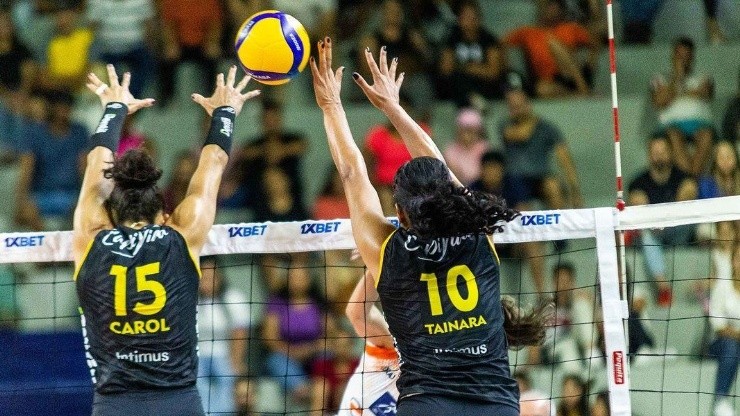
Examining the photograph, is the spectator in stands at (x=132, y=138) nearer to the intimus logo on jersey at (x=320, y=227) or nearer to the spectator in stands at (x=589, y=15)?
the spectator in stands at (x=589, y=15)

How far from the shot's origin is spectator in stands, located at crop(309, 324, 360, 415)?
9.25 meters

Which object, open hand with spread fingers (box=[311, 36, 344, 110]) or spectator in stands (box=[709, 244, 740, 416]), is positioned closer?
open hand with spread fingers (box=[311, 36, 344, 110])

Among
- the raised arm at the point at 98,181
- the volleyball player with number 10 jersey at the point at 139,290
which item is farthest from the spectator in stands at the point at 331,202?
the volleyball player with number 10 jersey at the point at 139,290

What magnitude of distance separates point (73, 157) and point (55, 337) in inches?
94.1

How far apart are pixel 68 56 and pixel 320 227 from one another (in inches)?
252

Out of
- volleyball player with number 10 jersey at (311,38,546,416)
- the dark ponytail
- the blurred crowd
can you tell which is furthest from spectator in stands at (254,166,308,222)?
volleyball player with number 10 jersey at (311,38,546,416)

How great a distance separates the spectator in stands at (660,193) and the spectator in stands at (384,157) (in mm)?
2143

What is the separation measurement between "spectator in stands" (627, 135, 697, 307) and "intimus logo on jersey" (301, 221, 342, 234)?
15.0ft

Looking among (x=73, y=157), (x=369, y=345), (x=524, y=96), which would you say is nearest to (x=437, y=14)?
(x=524, y=96)

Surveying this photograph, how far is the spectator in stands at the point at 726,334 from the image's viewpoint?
8.88m

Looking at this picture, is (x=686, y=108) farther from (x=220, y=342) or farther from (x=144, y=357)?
(x=144, y=357)

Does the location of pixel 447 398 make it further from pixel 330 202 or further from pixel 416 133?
pixel 330 202

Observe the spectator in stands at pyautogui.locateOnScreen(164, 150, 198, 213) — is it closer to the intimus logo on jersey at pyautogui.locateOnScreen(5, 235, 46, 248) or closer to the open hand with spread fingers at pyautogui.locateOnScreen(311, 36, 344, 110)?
the intimus logo on jersey at pyautogui.locateOnScreen(5, 235, 46, 248)

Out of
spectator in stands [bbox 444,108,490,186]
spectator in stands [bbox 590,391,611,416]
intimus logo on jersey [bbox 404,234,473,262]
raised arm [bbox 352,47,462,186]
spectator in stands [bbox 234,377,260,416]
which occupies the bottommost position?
spectator in stands [bbox 590,391,611,416]
